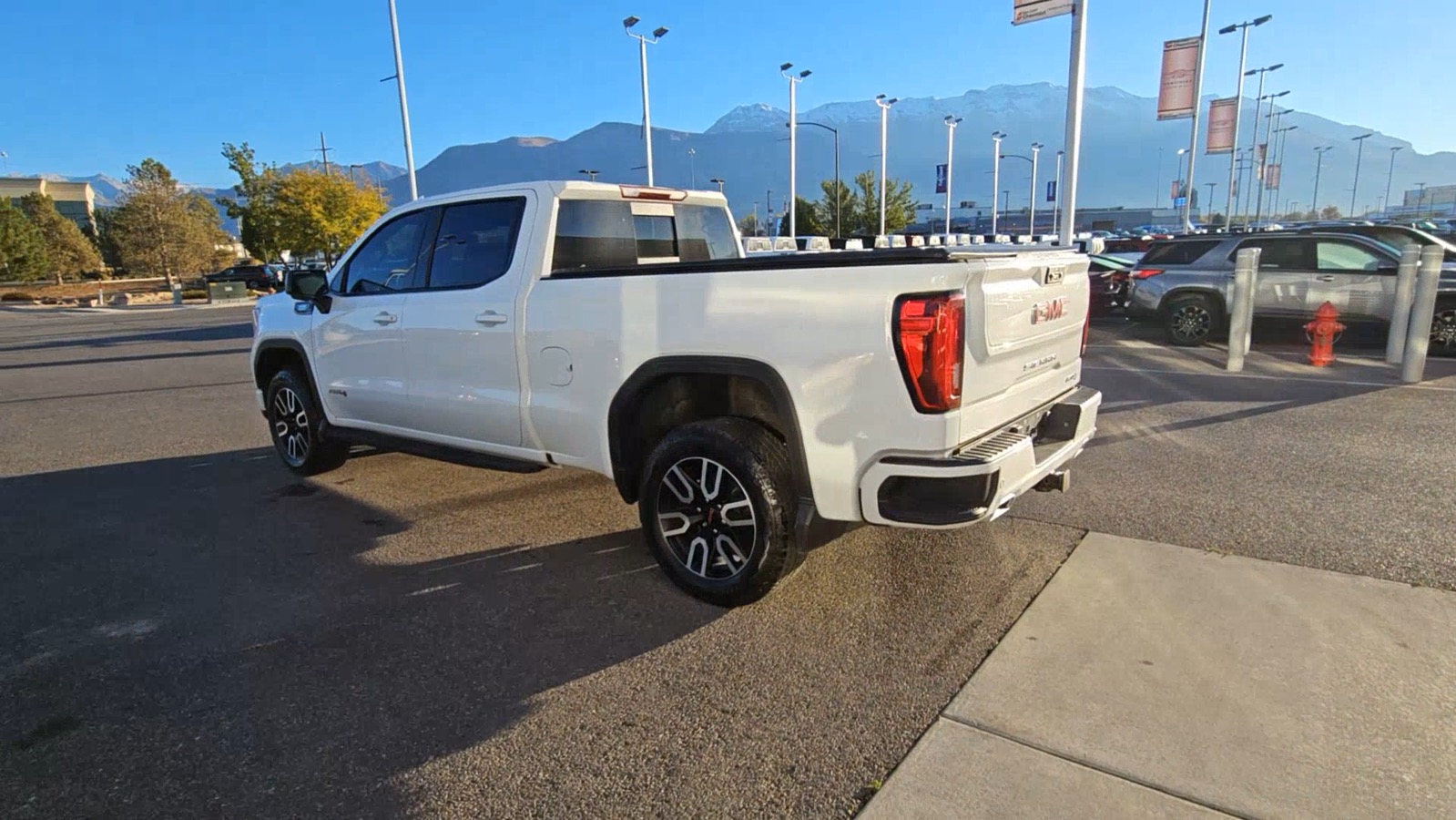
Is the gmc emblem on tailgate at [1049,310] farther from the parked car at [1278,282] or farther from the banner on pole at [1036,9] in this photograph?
the banner on pole at [1036,9]

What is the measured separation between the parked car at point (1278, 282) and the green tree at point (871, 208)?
133 feet

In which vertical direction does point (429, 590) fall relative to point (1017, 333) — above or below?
below

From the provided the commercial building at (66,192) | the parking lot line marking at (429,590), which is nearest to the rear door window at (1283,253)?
the parking lot line marking at (429,590)

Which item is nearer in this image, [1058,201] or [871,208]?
[871,208]

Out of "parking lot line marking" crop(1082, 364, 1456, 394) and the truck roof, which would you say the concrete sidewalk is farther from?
"parking lot line marking" crop(1082, 364, 1456, 394)

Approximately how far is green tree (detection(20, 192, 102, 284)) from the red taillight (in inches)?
2583

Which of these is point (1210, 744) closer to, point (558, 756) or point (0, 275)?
point (558, 756)

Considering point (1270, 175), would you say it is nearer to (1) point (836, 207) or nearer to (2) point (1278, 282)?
(1) point (836, 207)

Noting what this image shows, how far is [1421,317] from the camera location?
8641 mm

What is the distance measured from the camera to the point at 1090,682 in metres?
3.05

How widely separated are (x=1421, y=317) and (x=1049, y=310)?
25.3 ft

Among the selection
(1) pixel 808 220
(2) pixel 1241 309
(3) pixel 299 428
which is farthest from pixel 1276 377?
(1) pixel 808 220

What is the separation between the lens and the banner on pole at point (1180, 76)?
21.8m

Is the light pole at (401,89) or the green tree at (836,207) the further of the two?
the green tree at (836,207)
